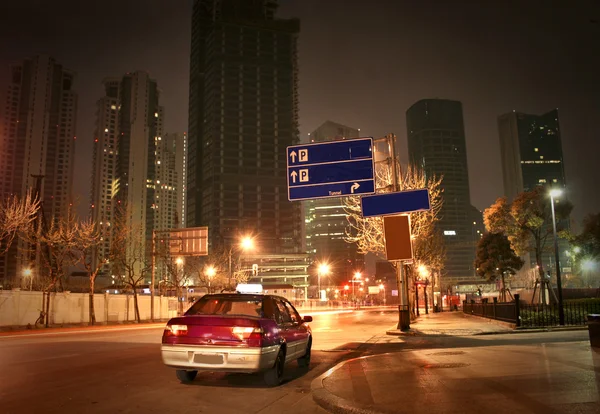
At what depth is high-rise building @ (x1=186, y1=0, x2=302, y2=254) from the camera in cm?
17000

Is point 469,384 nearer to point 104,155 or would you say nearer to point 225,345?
point 225,345

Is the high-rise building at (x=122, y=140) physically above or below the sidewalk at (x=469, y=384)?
above

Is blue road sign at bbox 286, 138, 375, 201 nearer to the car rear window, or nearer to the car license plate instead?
the car rear window

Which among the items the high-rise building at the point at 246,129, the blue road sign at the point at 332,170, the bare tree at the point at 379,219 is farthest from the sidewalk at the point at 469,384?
the high-rise building at the point at 246,129

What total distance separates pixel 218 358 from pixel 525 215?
109ft

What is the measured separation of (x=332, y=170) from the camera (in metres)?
20.2

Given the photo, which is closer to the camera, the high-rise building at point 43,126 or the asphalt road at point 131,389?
the asphalt road at point 131,389

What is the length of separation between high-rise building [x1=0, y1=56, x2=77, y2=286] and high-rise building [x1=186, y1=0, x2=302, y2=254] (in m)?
51.8

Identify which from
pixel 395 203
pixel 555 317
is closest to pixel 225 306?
pixel 395 203

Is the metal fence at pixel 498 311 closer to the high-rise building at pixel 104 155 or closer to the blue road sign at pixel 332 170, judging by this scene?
the blue road sign at pixel 332 170

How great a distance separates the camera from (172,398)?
7.34 meters

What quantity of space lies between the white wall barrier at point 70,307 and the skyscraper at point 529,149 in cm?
11926

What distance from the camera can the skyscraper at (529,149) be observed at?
5891 inches

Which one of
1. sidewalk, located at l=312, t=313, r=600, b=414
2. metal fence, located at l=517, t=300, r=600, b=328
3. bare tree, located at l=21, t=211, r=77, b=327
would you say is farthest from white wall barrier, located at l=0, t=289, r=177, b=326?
metal fence, located at l=517, t=300, r=600, b=328
